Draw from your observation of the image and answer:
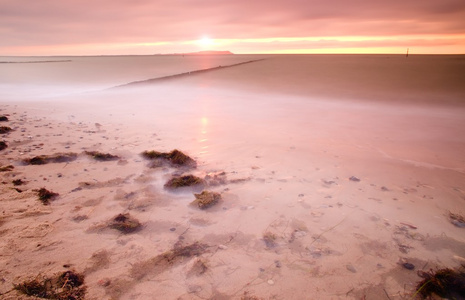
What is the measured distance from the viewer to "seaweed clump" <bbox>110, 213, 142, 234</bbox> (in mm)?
2939

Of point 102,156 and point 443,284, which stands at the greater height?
point 102,156

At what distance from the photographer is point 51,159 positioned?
4758 millimetres

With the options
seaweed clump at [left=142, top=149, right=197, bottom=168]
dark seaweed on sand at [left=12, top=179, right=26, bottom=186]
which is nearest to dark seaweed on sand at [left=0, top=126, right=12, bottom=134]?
dark seaweed on sand at [left=12, top=179, right=26, bottom=186]

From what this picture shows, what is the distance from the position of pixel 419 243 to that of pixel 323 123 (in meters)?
6.15

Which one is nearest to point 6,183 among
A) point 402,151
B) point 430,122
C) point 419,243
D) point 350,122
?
point 419,243

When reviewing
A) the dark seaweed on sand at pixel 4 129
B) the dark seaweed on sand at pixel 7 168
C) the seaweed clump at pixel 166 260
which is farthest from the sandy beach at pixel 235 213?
the dark seaweed on sand at pixel 4 129

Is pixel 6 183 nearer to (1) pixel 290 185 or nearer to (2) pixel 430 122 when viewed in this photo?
(1) pixel 290 185

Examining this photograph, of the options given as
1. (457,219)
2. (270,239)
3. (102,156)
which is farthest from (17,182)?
(457,219)

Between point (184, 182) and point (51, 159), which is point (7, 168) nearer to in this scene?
point (51, 159)

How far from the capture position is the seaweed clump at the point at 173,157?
4.81 meters

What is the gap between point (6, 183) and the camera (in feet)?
12.5

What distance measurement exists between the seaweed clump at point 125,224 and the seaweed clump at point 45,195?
109 centimetres

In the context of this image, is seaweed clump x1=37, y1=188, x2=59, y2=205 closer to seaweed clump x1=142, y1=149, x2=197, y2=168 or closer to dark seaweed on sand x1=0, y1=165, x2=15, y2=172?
dark seaweed on sand x1=0, y1=165, x2=15, y2=172

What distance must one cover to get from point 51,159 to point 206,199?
10.8 feet
